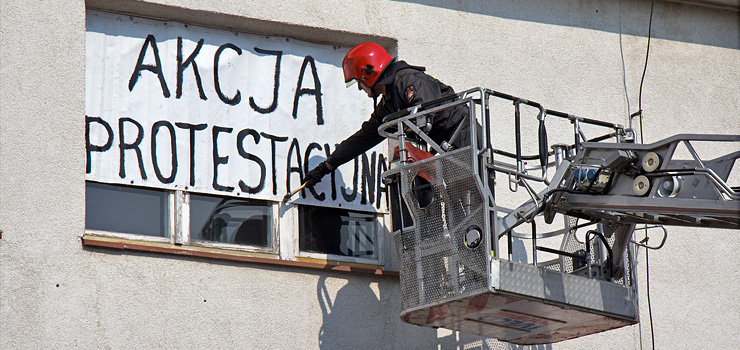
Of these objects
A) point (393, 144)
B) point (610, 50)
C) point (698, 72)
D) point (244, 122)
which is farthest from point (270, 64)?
point (698, 72)

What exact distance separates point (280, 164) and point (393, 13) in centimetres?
192

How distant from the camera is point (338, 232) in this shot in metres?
10.4

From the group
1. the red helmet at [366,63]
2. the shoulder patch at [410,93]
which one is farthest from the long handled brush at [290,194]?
the shoulder patch at [410,93]

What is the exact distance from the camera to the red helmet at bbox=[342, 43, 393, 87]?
31.7 feet

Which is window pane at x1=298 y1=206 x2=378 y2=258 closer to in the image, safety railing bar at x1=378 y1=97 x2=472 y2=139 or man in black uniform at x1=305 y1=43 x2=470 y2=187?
man in black uniform at x1=305 y1=43 x2=470 y2=187

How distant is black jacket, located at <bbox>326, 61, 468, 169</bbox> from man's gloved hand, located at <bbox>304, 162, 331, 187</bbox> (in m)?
0.07

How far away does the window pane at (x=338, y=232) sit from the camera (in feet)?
33.7

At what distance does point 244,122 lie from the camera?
10.4 m

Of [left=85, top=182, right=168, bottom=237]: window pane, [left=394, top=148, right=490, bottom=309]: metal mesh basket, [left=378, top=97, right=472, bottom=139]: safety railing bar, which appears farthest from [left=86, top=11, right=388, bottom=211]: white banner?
[left=394, top=148, right=490, bottom=309]: metal mesh basket

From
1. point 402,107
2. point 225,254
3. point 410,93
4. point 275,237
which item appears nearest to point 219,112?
point 275,237

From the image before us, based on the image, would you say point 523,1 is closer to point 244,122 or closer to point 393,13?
point 393,13

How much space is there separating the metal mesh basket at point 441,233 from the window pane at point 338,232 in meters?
1.61

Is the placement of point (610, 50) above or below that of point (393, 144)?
above

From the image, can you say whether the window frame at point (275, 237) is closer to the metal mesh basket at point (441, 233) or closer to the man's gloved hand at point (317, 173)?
the man's gloved hand at point (317, 173)
